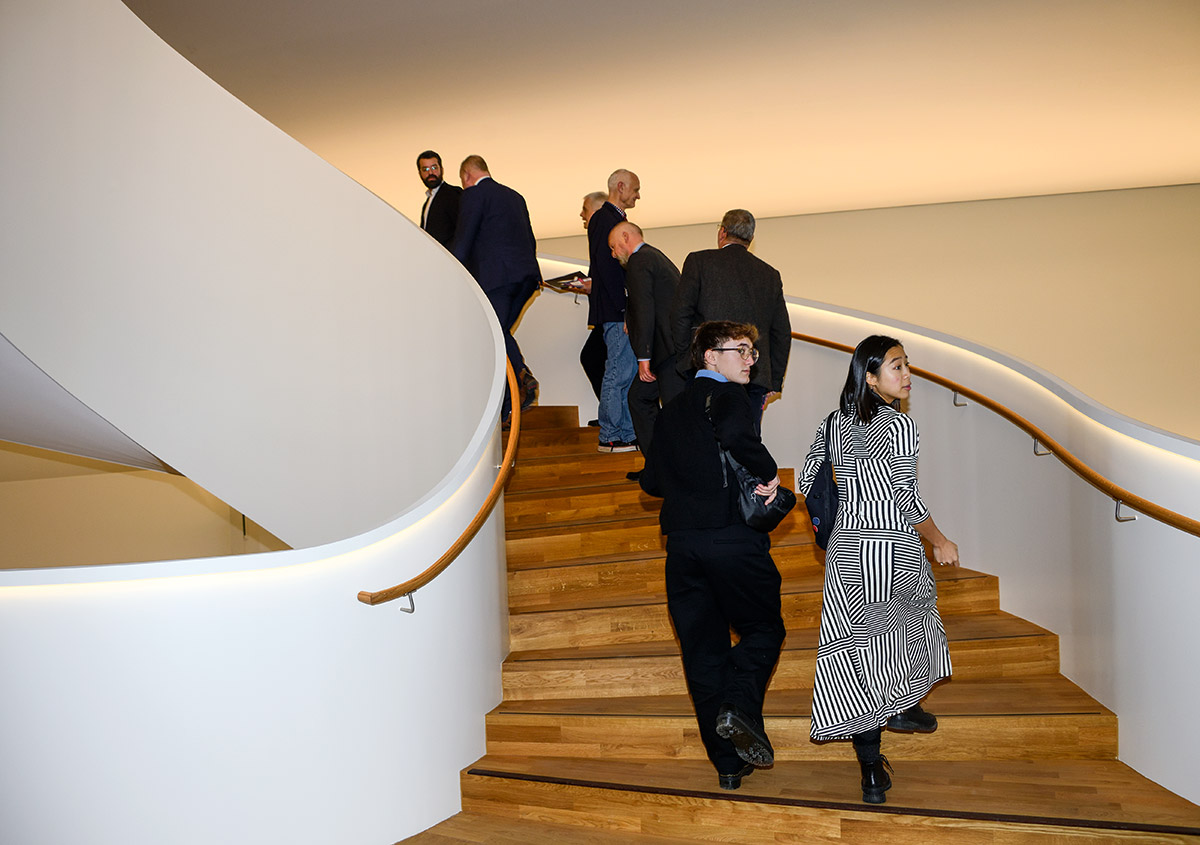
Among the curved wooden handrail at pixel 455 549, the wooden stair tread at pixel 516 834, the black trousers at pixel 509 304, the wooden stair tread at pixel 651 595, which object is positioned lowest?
the wooden stair tread at pixel 516 834

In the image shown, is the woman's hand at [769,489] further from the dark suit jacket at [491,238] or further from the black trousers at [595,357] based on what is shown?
the black trousers at [595,357]

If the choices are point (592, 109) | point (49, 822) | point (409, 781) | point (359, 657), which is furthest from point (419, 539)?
point (592, 109)

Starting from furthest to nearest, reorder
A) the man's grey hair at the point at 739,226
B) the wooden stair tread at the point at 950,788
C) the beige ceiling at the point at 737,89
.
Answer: the beige ceiling at the point at 737,89 < the man's grey hair at the point at 739,226 < the wooden stair tread at the point at 950,788

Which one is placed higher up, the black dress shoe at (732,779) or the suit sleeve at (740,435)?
the suit sleeve at (740,435)

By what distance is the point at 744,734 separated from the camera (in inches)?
123

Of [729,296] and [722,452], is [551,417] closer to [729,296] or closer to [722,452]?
[729,296]

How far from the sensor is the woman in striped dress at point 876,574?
10.1ft

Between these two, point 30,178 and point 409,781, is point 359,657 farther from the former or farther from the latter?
point 30,178

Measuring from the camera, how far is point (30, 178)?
431cm

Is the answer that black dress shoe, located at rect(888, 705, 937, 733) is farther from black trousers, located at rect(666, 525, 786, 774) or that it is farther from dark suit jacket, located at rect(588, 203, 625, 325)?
dark suit jacket, located at rect(588, 203, 625, 325)

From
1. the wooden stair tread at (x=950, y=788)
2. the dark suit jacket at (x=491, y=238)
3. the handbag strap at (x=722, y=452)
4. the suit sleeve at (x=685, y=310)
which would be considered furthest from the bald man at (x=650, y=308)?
the wooden stair tread at (x=950, y=788)

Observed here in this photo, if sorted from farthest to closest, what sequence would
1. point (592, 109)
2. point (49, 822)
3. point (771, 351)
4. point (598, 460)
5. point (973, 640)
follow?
point (592, 109) → point (598, 460) → point (771, 351) → point (973, 640) → point (49, 822)

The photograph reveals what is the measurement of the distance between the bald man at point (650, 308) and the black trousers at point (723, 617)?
5.92ft

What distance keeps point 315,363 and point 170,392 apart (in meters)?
0.75
